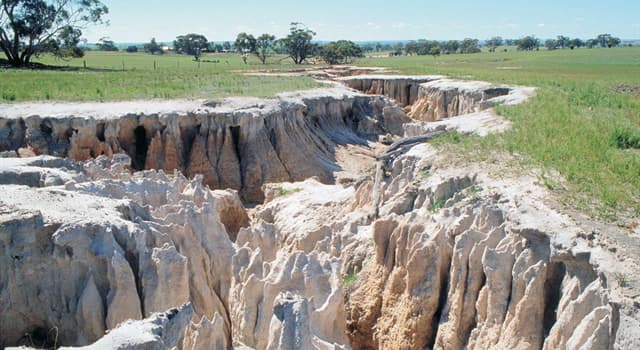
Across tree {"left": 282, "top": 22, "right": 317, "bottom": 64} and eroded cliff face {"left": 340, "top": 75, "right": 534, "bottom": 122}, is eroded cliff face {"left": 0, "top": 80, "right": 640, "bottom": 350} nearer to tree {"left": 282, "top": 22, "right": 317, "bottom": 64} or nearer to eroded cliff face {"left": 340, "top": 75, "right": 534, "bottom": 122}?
eroded cliff face {"left": 340, "top": 75, "right": 534, "bottom": 122}

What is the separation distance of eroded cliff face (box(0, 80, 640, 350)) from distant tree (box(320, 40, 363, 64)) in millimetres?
57906

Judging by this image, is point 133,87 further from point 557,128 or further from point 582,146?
point 582,146

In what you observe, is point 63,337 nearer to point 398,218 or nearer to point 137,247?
point 137,247

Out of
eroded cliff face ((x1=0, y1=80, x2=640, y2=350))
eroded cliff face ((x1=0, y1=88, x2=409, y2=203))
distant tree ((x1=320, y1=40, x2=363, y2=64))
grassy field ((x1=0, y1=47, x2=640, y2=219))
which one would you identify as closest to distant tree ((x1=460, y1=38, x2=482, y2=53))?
distant tree ((x1=320, y1=40, x2=363, y2=64))

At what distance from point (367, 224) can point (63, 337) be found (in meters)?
6.97

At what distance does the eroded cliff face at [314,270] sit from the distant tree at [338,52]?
57906 millimetres

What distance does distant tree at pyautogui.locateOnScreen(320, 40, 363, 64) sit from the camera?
70812 millimetres

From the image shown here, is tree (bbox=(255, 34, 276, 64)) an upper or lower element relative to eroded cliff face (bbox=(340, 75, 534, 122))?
upper

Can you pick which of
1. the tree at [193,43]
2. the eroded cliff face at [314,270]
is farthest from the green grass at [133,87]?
the tree at [193,43]

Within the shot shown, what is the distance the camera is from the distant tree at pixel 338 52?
70.8 meters

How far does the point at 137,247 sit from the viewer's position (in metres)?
8.77

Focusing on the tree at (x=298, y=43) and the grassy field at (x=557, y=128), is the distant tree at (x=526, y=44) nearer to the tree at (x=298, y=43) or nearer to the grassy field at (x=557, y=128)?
the tree at (x=298, y=43)

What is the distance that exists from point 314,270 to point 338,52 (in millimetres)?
64046

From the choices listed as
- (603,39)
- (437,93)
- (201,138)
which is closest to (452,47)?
(603,39)
